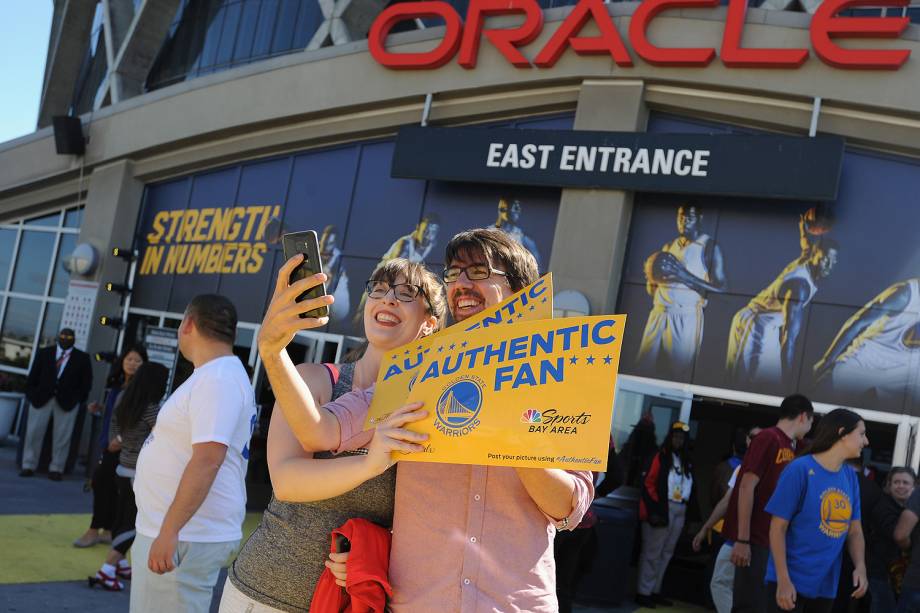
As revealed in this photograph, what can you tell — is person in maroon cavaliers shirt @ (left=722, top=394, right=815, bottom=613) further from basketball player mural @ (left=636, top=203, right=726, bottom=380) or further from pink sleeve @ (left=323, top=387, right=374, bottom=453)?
basketball player mural @ (left=636, top=203, right=726, bottom=380)

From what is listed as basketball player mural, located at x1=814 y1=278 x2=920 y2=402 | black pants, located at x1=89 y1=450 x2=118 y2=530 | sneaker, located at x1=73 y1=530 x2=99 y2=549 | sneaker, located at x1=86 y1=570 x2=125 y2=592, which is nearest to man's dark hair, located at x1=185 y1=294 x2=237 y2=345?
sneaker, located at x1=86 y1=570 x2=125 y2=592

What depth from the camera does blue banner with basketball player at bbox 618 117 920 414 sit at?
411 inches

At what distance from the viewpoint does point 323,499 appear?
7.60ft

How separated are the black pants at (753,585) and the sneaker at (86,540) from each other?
5.56 meters

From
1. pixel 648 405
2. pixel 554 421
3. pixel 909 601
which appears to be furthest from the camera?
pixel 648 405

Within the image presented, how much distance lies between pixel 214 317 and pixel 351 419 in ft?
5.66

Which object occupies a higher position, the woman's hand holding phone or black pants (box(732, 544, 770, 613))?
the woman's hand holding phone

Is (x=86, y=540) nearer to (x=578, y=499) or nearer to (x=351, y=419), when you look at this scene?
(x=351, y=419)

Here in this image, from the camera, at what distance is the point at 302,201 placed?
14641 millimetres

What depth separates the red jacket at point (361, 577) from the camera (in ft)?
7.16

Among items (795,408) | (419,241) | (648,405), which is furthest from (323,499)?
(419,241)

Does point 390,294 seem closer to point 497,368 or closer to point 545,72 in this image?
point 497,368

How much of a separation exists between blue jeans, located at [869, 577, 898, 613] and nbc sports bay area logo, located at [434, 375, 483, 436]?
636 centimetres

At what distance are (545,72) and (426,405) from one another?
35.5 feet
